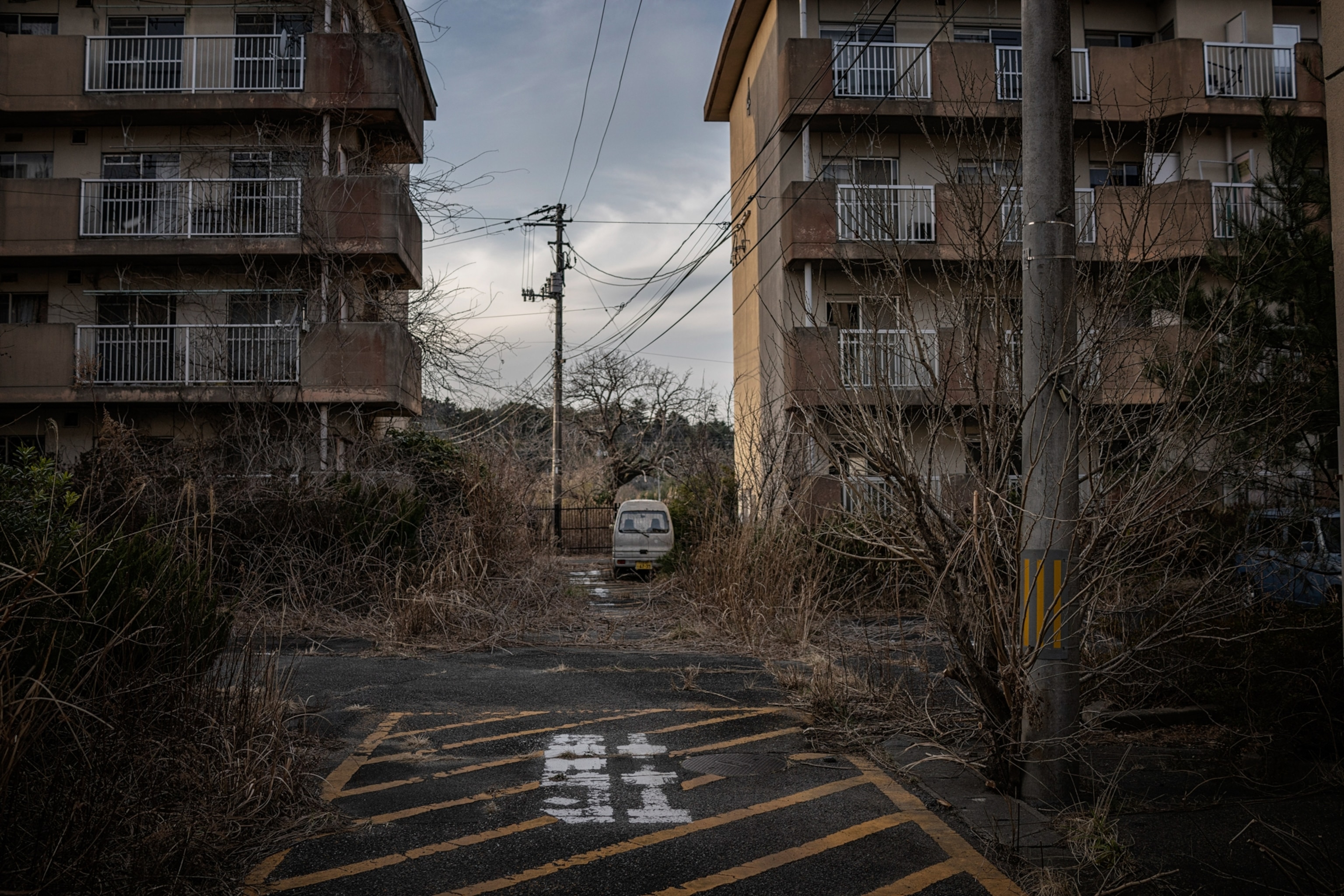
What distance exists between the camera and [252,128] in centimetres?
1980

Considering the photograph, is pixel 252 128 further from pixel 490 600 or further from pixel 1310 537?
pixel 1310 537

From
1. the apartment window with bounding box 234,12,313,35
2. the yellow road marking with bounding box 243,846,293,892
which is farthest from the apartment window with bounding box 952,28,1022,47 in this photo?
the yellow road marking with bounding box 243,846,293,892

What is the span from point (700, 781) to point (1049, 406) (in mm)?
2992

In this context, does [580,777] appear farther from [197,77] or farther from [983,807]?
[197,77]

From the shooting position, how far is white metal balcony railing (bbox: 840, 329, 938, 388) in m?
6.10

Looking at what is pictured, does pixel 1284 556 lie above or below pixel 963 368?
below

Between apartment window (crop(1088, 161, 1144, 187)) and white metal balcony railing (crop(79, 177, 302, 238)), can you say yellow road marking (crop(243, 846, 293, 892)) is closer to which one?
white metal balcony railing (crop(79, 177, 302, 238))

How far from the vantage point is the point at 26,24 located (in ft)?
66.5

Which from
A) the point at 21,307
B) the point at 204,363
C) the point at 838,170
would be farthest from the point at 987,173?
the point at 21,307

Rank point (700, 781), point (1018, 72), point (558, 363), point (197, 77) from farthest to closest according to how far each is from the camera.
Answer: point (558, 363) → point (197, 77) → point (1018, 72) → point (700, 781)

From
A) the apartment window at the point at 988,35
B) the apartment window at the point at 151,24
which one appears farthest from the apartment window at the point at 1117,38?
the apartment window at the point at 151,24

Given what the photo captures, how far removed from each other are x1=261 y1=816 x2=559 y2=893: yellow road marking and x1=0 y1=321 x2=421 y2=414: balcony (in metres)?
14.3

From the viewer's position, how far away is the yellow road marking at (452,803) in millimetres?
5340

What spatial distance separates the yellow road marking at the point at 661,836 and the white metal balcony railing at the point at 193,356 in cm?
1488
